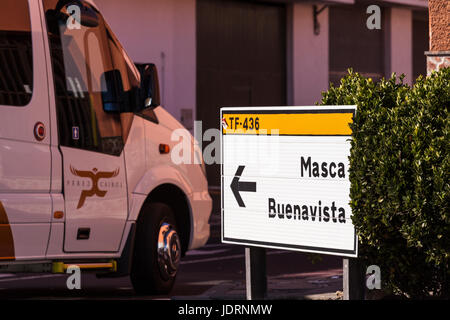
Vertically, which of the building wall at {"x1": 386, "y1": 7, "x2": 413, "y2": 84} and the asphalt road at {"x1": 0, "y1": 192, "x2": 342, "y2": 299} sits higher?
the building wall at {"x1": 386, "y1": 7, "x2": 413, "y2": 84}

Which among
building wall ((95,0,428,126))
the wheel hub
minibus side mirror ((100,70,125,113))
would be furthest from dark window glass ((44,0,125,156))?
building wall ((95,0,428,126))

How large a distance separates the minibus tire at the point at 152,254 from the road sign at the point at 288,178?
1.51 metres

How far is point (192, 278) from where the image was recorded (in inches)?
479

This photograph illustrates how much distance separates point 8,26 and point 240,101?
20.6 metres

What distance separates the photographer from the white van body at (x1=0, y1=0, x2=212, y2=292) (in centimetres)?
848

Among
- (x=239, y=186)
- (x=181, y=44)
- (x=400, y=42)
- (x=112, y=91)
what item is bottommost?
(x=239, y=186)

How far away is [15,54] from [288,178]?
2.26 meters

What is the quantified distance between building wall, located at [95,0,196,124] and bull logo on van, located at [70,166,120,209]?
1511 centimetres

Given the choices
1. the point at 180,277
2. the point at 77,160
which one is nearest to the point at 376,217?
the point at 77,160

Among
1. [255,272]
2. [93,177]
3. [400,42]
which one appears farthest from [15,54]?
[400,42]

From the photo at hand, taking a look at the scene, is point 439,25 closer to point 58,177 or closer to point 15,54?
point 58,177

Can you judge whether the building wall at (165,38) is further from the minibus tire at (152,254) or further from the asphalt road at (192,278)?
the minibus tire at (152,254)

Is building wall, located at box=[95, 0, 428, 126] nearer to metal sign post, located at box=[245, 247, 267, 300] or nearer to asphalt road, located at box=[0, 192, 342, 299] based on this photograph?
asphalt road, located at box=[0, 192, 342, 299]

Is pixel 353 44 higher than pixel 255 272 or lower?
higher
